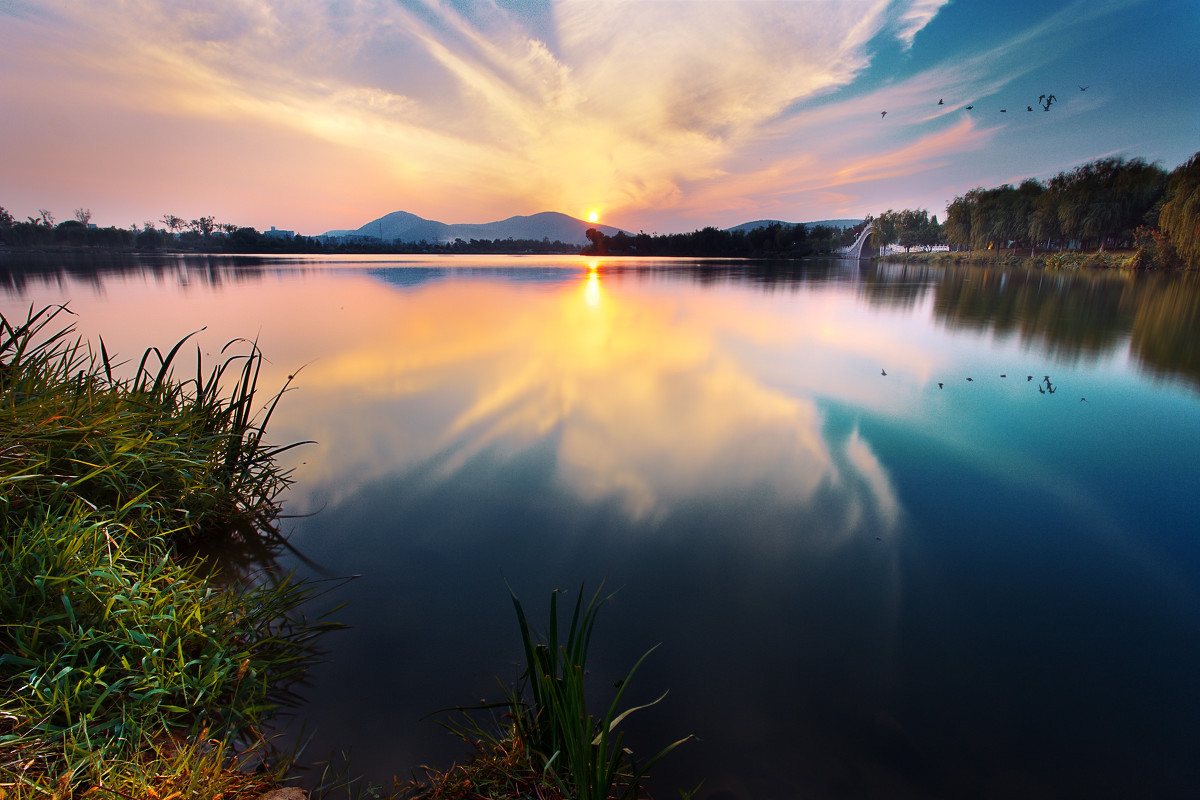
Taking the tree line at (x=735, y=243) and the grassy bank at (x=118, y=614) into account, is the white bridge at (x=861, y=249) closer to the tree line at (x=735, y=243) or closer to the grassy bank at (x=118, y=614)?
the tree line at (x=735, y=243)

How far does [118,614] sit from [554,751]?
1.97 m

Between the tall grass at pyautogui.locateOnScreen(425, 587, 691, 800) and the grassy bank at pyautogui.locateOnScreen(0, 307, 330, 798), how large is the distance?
845 mm

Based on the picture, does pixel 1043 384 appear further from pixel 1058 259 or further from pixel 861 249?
pixel 861 249

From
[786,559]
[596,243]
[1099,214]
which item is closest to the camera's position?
[786,559]

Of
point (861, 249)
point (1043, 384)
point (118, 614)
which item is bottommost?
point (118, 614)

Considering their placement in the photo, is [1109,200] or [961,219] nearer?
[1109,200]

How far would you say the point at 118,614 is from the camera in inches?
83.5

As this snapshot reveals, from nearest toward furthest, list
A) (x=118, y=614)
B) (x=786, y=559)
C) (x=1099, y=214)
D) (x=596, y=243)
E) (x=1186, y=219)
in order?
(x=118, y=614) < (x=786, y=559) < (x=1186, y=219) < (x=1099, y=214) < (x=596, y=243)

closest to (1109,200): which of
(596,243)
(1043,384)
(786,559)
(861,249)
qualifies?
(861,249)

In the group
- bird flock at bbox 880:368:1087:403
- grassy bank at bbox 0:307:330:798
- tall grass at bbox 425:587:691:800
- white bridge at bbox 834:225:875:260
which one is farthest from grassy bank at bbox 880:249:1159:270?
A: grassy bank at bbox 0:307:330:798

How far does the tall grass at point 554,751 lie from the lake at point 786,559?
244 mm

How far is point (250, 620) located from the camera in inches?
99.8

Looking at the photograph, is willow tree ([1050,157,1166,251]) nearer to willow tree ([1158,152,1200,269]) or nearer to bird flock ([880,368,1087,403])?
willow tree ([1158,152,1200,269])

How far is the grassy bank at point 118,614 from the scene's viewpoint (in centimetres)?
172
